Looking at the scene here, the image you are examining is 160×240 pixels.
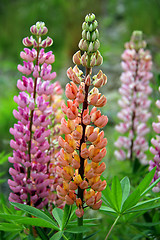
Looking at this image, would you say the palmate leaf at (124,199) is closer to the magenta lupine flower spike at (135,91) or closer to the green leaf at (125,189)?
the green leaf at (125,189)

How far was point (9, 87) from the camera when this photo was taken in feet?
14.4

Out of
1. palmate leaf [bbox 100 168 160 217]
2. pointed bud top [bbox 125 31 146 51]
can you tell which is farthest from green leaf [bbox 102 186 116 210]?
pointed bud top [bbox 125 31 146 51]

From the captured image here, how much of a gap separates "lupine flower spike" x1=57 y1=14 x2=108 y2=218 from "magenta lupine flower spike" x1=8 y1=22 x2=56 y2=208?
5.0 inches

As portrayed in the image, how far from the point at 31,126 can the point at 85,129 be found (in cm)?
17

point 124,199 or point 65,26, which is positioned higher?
point 65,26

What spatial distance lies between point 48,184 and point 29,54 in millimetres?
347

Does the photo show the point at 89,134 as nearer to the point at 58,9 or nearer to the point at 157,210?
the point at 157,210

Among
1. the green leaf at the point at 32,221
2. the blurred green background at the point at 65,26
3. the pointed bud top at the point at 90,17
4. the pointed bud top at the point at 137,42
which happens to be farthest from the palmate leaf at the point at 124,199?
the blurred green background at the point at 65,26

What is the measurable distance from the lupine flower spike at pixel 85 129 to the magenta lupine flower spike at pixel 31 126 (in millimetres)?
127

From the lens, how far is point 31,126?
837mm

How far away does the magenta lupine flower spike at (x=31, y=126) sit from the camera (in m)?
0.82

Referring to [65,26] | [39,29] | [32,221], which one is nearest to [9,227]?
[32,221]

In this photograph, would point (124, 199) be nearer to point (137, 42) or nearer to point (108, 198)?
point (108, 198)

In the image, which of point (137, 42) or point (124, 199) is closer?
point (124, 199)
